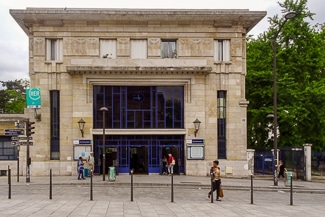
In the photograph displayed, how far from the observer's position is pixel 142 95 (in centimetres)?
3334

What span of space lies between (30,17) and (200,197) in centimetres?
1814

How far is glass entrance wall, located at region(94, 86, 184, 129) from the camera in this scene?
33.1 metres

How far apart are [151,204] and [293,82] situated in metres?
24.1

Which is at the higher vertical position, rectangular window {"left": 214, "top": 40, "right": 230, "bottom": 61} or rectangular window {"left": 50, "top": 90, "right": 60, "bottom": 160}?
rectangular window {"left": 214, "top": 40, "right": 230, "bottom": 61}

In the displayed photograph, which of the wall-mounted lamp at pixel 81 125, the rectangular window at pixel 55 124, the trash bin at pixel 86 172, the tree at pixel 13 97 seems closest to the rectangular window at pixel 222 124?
the trash bin at pixel 86 172

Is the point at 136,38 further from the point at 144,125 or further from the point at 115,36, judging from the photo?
the point at 144,125

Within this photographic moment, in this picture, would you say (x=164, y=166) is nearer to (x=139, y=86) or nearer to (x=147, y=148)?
(x=147, y=148)

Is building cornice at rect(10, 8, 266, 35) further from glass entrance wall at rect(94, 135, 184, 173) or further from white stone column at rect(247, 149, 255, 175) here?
white stone column at rect(247, 149, 255, 175)

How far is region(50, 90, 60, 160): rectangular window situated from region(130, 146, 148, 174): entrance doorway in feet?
16.5

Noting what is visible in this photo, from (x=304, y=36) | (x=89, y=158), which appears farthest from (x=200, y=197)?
(x=304, y=36)

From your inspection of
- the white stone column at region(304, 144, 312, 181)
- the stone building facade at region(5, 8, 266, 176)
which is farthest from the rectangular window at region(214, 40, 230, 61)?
the white stone column at region(304, 144, 312, 181)

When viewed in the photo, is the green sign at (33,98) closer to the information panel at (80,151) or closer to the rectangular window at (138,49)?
the information panel at (80,151)

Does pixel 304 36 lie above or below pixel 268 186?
above

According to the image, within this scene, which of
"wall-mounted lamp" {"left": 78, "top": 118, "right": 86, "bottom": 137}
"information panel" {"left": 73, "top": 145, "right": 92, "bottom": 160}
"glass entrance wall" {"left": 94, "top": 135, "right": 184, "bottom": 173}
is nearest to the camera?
"wall-mounted lamp" {"left": 78, "top": 118, "right": 86, "bottom": 137}
